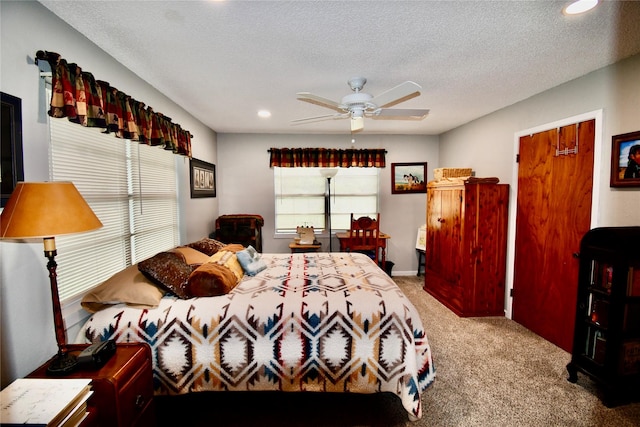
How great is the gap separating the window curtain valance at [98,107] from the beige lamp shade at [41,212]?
606 mm

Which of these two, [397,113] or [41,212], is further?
[397,113]

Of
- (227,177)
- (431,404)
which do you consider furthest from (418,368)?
(227,177)

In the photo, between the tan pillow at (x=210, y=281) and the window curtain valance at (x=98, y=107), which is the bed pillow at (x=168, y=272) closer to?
the tan pillow at (x=210, y=281)

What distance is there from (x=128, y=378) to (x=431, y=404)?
1818mm

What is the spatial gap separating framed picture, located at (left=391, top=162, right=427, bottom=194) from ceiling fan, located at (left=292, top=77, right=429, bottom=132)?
2.36m

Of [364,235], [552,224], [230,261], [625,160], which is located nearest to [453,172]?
[552,224]

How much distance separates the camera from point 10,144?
132cm

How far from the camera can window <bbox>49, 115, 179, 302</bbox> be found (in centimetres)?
174

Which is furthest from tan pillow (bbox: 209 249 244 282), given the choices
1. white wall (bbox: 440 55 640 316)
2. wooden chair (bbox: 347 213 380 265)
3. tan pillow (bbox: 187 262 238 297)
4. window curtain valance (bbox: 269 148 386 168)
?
white wall (bbox: 440 55 640 316)

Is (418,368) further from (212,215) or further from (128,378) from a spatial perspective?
(212,215)

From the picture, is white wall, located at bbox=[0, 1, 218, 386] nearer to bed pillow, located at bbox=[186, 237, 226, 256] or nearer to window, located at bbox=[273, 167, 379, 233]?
bed pillow, located at bbox=[186, 237, 226, 256]

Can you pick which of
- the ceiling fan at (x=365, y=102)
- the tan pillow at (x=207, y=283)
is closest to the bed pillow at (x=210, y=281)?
the tan pillow at (x=207, y=283)

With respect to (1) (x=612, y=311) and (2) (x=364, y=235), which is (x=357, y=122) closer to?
(2) (x=364, y=235)

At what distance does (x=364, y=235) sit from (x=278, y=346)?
245cm
